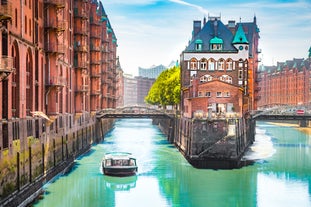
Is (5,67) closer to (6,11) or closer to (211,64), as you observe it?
(6,11)

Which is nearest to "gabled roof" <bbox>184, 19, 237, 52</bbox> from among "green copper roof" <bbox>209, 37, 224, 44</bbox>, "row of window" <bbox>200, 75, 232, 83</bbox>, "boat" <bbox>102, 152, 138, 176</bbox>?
"green copper roof" <bbox>209, 37, 224, 44</bbox>

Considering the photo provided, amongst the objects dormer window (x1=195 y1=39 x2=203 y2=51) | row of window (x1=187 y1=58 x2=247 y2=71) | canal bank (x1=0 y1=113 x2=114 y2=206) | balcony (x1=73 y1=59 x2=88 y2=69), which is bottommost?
canal bank (x1=0 y1=113 x2=114 y2=206)

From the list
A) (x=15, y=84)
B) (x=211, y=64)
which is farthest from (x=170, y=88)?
(x=15, y=84)

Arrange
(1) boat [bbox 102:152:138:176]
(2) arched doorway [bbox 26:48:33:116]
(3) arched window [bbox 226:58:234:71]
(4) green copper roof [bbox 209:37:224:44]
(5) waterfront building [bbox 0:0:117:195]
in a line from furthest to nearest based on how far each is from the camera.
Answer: (3) arched window [bbox 226:58:234:71] → (4) green copper roof [bbox 209:37:224:44] → (1) boat [bbox 102:152:138:176] → (2) arched doorway [bbox 26:48:33:116] → (5) waterfront building [bbox 0:0:117:195]

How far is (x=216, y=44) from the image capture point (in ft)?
281

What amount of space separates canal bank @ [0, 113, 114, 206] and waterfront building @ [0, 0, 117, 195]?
67 millimetres

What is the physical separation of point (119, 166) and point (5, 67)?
83.0ft

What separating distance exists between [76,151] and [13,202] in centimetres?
3382

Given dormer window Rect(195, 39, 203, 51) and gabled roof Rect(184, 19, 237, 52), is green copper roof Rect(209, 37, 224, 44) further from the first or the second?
dormer window Rect(195, 39, 203, 51)

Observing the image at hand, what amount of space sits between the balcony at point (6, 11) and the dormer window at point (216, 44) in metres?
53.9

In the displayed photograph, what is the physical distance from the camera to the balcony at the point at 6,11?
32.8m

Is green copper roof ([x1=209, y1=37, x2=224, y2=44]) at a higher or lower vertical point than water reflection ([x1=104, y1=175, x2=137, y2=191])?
higher

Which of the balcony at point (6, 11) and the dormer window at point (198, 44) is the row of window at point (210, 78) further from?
the balcony at point (6, 11)

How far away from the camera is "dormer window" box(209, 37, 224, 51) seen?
85.5 metres
